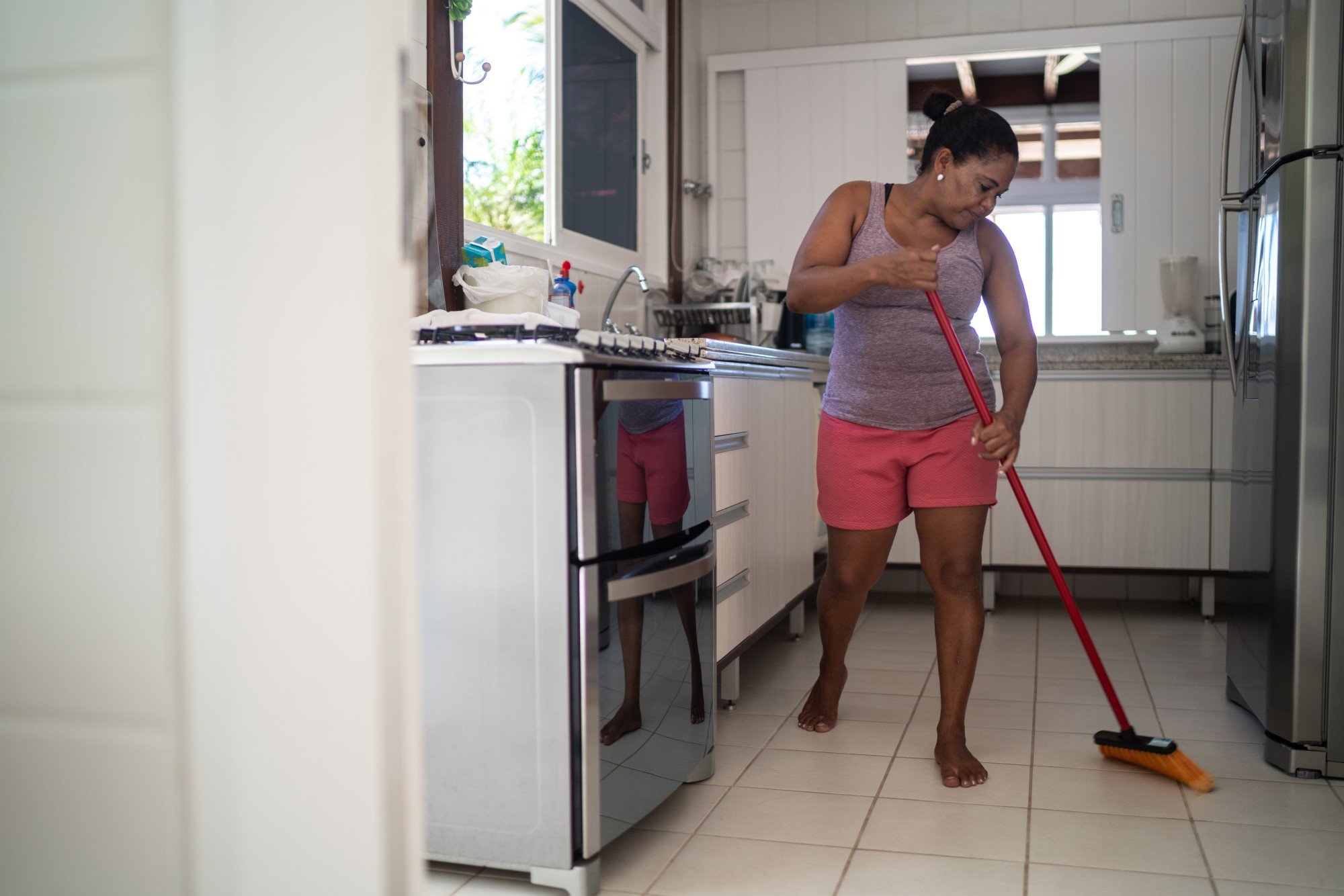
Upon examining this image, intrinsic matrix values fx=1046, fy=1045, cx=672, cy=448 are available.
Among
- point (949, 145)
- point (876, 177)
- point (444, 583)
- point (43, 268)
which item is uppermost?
point (876, 177)

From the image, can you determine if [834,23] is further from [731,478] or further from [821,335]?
[731,478]

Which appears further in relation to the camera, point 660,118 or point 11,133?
point 660,118

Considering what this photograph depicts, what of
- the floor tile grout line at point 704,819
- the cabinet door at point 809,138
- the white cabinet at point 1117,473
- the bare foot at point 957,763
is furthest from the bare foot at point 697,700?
the cabinet door at point 809,138

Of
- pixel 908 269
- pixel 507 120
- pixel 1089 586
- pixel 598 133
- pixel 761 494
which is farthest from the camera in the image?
pixel 1089 586

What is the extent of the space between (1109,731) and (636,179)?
2454 mm

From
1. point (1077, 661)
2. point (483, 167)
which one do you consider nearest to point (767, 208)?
point (483, 167)

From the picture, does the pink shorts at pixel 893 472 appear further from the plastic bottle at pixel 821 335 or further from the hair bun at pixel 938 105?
the plastic bottle at pixel 821 335

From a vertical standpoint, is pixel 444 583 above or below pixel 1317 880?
above

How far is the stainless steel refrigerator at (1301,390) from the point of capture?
199cm

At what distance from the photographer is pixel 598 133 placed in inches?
138

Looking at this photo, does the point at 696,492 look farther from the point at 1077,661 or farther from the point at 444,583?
the point at 1077,661

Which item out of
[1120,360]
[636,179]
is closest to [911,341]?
[1120,360]

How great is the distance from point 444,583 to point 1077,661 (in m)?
2.13

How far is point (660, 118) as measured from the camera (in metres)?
3.90
